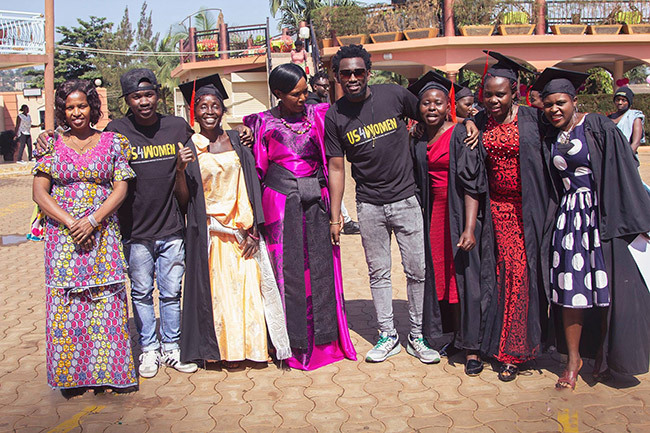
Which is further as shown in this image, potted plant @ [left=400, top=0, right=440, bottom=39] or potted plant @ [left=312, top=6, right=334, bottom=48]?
potted plant @ [left=312, top=6, right=334, bottom=48]

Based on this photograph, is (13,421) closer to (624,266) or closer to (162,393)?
(162,393)

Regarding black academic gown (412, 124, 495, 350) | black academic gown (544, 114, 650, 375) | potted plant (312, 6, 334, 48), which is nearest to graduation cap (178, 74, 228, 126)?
black academic gown (412, 124, 495, 350)

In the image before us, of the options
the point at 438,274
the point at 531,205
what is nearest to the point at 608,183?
the point at 531,205

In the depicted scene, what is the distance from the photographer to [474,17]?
19.7 metres

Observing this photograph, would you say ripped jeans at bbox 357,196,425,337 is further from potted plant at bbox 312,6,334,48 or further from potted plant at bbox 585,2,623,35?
potted plant at bbox 585,2,623,35

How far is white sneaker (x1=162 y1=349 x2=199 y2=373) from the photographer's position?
448 cm

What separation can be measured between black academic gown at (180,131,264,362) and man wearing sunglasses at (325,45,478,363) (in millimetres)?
548

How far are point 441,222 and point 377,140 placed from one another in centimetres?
72

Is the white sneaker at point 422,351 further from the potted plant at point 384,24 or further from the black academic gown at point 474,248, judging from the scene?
the potted plant at point 384,24

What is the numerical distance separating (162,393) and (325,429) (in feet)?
3.92

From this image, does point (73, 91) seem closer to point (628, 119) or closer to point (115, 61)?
point (628, 119)

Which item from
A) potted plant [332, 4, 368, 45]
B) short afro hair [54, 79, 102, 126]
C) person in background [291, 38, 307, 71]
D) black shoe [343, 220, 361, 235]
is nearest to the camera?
short afro hair [54, 79, 102, 126]

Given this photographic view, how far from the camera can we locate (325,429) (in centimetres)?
360

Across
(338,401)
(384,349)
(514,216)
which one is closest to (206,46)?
(384,349)
